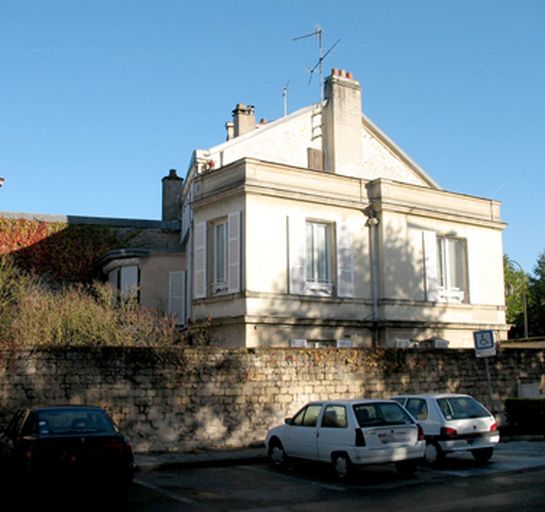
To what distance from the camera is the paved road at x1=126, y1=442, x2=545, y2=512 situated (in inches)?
418

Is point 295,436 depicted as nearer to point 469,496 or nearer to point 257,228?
point 469,496

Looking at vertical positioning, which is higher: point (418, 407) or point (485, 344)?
point (485, 344)

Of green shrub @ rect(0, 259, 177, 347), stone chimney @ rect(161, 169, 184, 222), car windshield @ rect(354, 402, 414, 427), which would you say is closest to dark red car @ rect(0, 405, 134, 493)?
car windshield @ rect(354, 402, 414, 427)

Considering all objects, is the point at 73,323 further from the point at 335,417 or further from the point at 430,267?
the point at 430,267

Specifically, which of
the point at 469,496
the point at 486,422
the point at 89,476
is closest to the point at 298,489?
the point at 469,496

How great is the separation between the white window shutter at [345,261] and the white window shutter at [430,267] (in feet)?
9.73

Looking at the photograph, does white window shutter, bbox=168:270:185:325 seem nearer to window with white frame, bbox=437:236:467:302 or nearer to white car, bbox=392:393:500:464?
window with white frame, bbox=437:236:467:302

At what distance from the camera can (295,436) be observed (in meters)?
14.3

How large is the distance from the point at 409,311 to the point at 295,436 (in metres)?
11.1

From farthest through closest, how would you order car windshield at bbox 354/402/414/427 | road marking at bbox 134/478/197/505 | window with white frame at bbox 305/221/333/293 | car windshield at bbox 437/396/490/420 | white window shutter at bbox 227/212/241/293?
window with white frame at bbox 305/221/333/293 → white window shutter at bbox 227/212/241/293 → car windshield at bbox 437/396/490/420 → car windshield at bbox 354/402/414/427 → road marking at bbox 134/478/197/505

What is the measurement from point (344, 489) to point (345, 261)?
1197 cm

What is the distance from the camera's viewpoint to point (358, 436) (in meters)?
12.8

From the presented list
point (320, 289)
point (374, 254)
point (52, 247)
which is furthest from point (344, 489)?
point (52, 247)

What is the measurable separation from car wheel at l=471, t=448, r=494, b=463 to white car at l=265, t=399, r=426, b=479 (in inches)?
95.1
